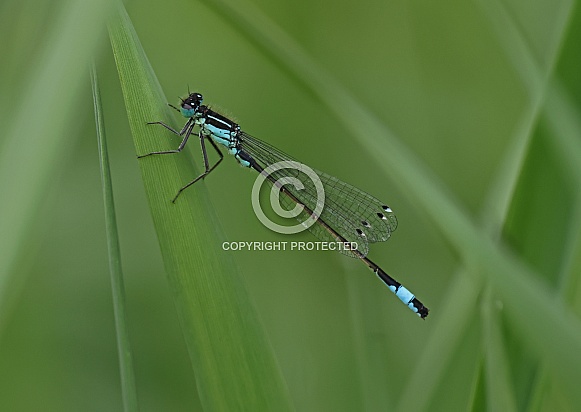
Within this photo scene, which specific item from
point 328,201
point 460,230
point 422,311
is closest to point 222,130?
point 328,201

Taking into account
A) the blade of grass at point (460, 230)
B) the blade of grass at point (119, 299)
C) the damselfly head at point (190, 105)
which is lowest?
the blade of grass at point (119, 299)

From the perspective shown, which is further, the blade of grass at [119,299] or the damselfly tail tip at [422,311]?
the damselfly tail tip at [422,311]

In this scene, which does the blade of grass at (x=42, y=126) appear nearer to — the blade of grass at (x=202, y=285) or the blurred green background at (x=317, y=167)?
the blurred green background at (x=317, y=167)

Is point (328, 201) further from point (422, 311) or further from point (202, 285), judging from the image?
point (202, 285)

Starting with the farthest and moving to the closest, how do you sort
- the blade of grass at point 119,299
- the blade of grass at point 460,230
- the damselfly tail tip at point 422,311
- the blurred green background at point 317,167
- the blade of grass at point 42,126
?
the damselfly tail tip at point 422,311, the blurred green background at point 317,167, the blade of grass at point 119,299, the blade of grass at point 42,126, the blade of grass at point 460,230

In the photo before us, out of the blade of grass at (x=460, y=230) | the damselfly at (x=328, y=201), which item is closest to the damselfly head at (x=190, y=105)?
the damselfly at (x=328, y=201)

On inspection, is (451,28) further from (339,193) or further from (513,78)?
(339,193)
